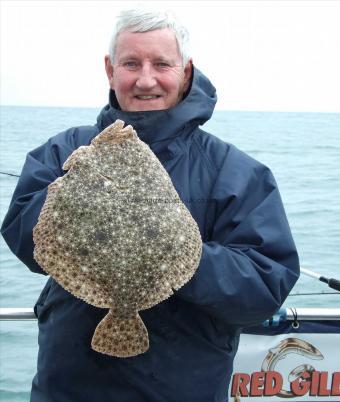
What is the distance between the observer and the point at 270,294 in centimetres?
241

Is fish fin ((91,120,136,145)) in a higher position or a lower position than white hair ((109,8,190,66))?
lower

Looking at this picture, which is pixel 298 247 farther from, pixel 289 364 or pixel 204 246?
pixel 204 246

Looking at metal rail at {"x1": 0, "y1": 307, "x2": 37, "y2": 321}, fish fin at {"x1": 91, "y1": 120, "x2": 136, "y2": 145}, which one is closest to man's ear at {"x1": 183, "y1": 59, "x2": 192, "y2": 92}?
fish fin at {"x1": 91, "y1": 120, "x2": 136, "y2": 145}

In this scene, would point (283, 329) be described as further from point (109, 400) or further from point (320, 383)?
point (109, 400)

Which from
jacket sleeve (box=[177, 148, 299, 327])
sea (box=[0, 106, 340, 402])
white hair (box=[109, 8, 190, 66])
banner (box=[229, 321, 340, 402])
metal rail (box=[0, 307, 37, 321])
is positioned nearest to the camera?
jacket sleeve (box=[177, 148, 299, 327])

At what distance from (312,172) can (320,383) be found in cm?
1718

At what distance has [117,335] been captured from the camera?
7.45 ft

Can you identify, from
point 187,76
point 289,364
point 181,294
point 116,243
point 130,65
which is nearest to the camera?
point 116,243

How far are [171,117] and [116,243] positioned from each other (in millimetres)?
603

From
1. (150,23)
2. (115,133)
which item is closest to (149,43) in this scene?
(150,23)

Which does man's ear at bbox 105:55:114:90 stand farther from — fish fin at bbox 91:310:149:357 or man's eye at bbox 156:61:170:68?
fish fin at bbox 91:310:149:357

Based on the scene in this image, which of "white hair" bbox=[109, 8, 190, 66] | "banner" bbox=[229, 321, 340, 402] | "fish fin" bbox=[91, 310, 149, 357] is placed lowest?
"banner" bbox=[229, 321, 340, 402]

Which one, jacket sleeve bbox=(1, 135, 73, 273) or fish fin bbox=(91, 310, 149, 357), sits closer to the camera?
fish fin bbox=(91, 310, 149, 357)

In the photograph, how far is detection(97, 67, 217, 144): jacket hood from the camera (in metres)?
2.54
